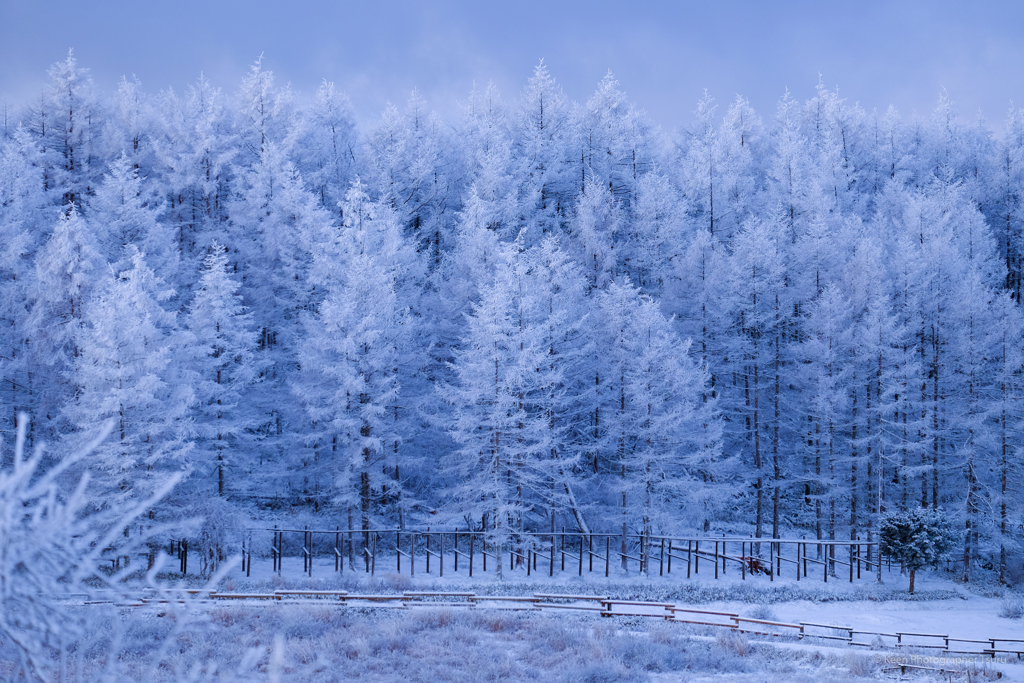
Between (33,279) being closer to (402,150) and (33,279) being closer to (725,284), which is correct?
(402,150)

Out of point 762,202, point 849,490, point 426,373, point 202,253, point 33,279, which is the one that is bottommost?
point 849,490

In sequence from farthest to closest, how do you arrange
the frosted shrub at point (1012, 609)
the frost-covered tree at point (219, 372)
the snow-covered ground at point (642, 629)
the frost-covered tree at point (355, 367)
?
1. the frost-covered tree at point (355, 367)
2. the frost-covered tree at point (219, 372)
3. the frosted shrub at point (1012, 609)
4. the snow-covered ground at point (642, 629)

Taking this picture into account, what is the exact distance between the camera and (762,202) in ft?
117

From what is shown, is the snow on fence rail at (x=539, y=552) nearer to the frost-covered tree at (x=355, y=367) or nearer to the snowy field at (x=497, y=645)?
the frost-covered tree at (x=355, y=367)

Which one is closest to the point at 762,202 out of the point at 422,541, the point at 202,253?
the point at 422,541

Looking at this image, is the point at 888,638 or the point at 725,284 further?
the point at 725,284

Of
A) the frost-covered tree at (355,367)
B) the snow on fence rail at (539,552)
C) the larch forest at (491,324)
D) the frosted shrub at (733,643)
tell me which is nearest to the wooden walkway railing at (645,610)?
the frosted shrub at (733,643)

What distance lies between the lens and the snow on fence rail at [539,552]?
2255 centimetres

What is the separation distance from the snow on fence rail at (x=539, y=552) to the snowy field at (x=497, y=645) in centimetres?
326

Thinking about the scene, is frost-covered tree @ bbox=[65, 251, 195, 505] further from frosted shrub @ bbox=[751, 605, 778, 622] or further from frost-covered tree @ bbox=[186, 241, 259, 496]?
frosted shrub @ bbox=[751, 605, 778, 622]

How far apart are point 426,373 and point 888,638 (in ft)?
55.9

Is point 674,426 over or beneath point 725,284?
beneath

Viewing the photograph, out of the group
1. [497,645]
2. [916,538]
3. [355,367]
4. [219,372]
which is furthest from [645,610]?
[219,372]

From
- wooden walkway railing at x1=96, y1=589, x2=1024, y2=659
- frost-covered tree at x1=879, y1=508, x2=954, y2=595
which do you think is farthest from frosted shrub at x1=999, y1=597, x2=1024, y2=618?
wooden walkway railing at x1=96, y1=589, x2=1024, y2=659
